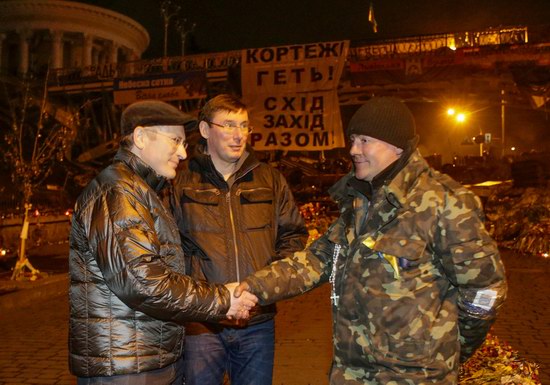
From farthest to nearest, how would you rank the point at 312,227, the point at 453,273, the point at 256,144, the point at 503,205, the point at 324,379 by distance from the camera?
the point at 503,205 → the point at 312,227 → the point at 256,144 → the point at 324,379 → the point at 453,273

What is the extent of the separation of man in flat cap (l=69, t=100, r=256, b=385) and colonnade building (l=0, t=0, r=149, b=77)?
191 ft

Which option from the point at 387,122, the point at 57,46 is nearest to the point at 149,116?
the point at 387,122

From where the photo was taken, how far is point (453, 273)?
252 cm

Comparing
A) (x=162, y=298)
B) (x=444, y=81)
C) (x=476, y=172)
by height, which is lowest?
(x=162, y=298)

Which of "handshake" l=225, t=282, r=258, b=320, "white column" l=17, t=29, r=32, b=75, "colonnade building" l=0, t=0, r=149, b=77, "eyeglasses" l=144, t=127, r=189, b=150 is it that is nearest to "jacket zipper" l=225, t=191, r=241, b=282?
"handshake" l=225, t=282, r=258, b=320

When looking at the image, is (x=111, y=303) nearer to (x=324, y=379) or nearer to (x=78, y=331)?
(x=78, y=331)

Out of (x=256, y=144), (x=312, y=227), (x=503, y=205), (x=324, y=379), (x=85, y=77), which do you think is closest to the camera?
(x=324, y=379)

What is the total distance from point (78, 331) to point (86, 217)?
0.55m

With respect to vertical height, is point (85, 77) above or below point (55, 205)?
above

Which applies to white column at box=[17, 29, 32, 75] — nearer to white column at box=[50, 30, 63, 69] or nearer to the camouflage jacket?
white column at box=[50, 30, 63, 69]

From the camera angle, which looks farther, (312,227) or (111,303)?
(312,227)

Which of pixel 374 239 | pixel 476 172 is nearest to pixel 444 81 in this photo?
pixel 476 172

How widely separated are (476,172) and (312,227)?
956 centimetres

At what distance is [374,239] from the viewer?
2.62 meters
